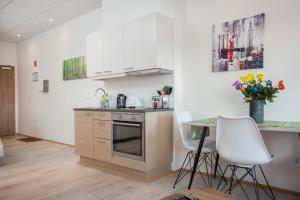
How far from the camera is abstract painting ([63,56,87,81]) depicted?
483 cm

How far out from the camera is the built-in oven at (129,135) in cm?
291

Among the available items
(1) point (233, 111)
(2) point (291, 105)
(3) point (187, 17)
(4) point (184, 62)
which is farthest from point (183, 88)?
(2) point (291, 105)

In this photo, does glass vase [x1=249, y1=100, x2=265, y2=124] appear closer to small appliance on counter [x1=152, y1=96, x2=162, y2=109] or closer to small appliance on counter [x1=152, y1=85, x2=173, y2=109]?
small appliance on counter [x1=152, y1=85, x2=173, y2=109]

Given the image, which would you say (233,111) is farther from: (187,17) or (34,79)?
(34,79)

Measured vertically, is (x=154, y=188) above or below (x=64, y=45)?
below

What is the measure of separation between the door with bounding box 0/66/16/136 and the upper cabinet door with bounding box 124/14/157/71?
5.41 m

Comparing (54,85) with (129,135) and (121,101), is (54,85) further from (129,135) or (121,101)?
(129,135)

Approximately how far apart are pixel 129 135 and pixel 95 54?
5.38 feet

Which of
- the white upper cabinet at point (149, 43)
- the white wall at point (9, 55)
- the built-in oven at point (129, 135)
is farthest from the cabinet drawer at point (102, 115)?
the white wall at point (9, 55)

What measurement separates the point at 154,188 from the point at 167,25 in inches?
85.5

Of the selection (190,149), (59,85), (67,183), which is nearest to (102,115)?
(67,183)

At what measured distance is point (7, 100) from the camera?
698cm

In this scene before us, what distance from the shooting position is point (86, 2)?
4172mm

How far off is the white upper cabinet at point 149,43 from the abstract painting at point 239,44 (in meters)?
0.63
